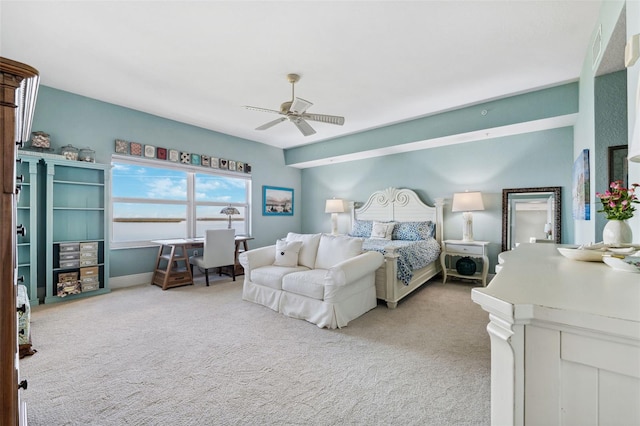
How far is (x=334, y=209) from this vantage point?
6.06 meters

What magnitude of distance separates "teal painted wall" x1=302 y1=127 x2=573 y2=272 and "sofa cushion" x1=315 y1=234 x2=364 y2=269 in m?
2.43

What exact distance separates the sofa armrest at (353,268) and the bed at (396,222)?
215 millimetres

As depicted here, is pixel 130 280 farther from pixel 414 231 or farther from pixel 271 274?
pixel 414 231

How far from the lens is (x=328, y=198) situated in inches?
262

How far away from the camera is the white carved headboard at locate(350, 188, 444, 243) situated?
4906mm

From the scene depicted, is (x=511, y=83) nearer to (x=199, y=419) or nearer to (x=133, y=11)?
(x=133, y=11)

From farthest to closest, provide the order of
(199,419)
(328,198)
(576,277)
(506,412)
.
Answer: (328,198)
(199,419)
(576,277)
(506,412)

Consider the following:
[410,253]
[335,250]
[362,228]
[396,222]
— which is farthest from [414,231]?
A: [335,250]

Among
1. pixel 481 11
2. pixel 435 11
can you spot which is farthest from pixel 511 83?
pixel 435 11

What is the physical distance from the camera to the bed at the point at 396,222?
328 cm

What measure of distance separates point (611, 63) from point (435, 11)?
1.39m

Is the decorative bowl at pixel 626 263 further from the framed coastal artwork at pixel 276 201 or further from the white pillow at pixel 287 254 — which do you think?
the framed coastal artwork at pixel 276 201

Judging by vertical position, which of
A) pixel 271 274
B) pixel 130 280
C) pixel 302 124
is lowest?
pixel 130 280

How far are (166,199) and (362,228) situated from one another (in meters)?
3.59
